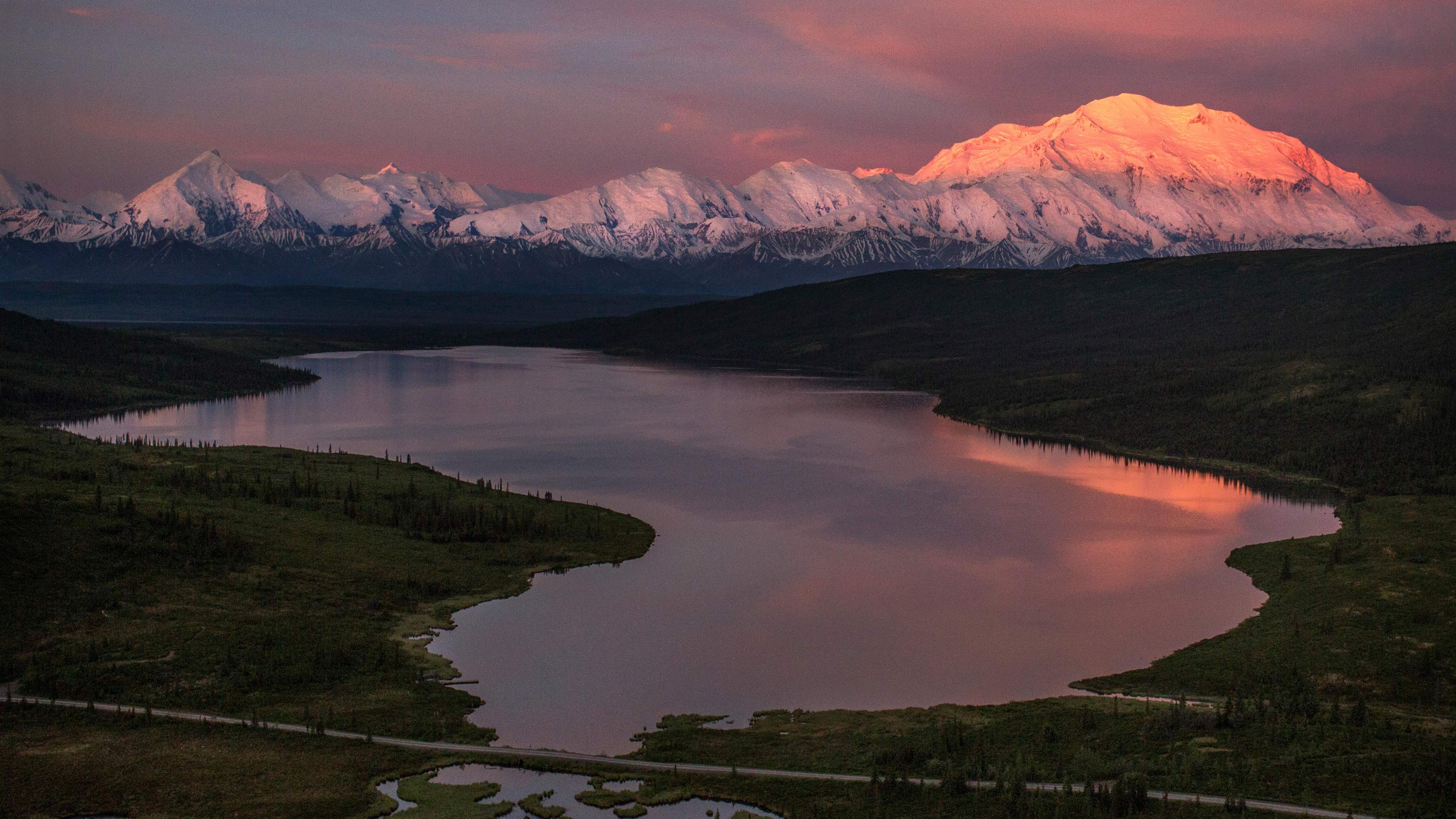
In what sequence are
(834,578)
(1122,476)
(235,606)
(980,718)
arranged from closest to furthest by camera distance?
1. (980,718)
2. (235,606)
3. (834,578)
4. (1122,476)

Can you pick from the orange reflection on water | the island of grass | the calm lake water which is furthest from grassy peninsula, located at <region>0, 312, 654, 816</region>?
the orange reflection on water

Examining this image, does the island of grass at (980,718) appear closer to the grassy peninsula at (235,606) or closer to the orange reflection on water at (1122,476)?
the grassy peninsula at (235,606)

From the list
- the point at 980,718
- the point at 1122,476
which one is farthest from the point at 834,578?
the point at 1122,476

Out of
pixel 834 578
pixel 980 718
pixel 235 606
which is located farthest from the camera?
pixel 834 578

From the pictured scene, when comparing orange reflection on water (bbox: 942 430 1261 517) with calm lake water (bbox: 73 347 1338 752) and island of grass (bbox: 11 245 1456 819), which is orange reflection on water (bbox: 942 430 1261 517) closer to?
calm lake water (bbox: 73 347 1338 752)

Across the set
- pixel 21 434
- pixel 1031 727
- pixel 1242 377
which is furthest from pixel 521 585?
pixel 1242 377

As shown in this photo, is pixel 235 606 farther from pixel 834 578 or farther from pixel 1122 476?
pixel 1122 476

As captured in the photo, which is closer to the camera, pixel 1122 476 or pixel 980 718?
pixel 980 718

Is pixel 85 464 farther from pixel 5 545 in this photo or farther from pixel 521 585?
pixel 521 585

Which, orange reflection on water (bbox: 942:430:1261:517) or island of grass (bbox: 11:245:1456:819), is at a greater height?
orange reflection on water (bbox: 942:430:1261:517)
